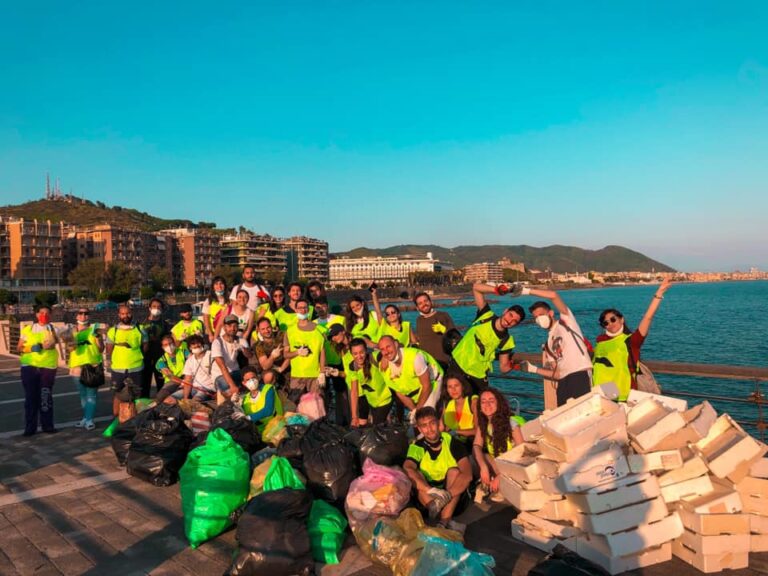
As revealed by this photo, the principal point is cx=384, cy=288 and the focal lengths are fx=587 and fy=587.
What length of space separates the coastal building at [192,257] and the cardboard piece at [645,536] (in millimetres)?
114784

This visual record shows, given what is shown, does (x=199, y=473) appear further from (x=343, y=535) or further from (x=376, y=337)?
(x=376, y=337)

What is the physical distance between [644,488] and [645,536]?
28cm

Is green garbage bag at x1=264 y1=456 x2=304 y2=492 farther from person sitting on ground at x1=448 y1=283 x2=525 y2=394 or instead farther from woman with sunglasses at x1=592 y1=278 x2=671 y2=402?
woman with sunglasses at x1=592 y1=278 x2=671 y2=402

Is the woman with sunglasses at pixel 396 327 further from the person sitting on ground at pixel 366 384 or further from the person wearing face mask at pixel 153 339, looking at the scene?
the person wearing face mask at pixel 153 339

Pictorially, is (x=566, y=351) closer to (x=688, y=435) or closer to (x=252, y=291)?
(x=688, y=435)

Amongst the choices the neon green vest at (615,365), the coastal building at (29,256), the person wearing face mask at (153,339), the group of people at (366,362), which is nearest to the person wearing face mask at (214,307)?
the group of people at (366,362)

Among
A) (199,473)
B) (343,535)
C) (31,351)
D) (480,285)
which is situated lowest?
(343,535)

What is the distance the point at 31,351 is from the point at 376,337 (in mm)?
4557

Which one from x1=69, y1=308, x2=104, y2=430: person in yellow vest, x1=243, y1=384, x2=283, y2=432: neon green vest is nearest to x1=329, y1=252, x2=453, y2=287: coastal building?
x1=69, y1=308, x2=104, y2=430: person in yellow vest

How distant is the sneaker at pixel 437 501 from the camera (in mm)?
4227

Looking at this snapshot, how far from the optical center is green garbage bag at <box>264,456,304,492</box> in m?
4.20

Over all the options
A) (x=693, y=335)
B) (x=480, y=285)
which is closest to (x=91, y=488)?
(x=480, y=285)

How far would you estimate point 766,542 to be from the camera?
142 inches

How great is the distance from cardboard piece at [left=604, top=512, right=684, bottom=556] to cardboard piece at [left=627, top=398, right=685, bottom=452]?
433mm
